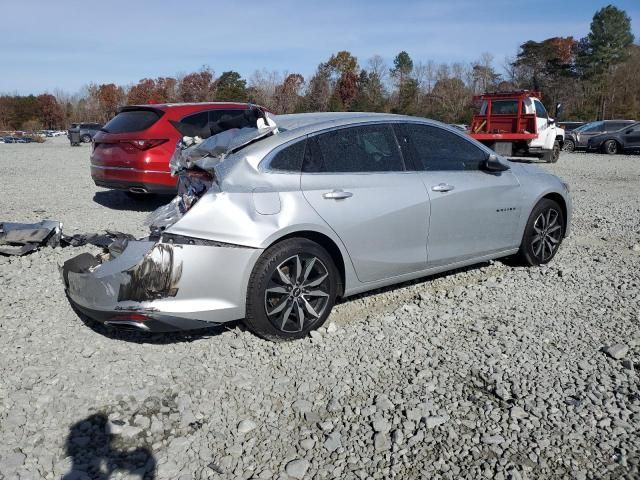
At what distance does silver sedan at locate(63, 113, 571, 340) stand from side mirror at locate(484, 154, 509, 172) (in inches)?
0.7

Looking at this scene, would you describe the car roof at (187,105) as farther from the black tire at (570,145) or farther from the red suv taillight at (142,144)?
the black tire at (570,145)

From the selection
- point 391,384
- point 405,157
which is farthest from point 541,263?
point 391,384

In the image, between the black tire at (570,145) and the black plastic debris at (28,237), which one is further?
the black tire at (570,145)

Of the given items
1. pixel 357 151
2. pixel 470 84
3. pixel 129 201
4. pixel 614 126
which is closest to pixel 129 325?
pixel 357 151

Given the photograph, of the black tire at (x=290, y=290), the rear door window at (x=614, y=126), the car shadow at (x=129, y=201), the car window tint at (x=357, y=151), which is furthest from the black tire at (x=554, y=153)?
the black tire at (x=290, y=290)

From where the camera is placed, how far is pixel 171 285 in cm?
354

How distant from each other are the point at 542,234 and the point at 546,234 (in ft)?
0.25

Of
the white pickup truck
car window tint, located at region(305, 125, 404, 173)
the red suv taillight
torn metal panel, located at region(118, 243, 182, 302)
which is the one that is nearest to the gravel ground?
torn metal panel, located at region(118, 243, 182, 302)

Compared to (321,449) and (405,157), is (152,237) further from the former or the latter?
(405,157)

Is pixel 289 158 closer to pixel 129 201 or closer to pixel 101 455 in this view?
pixel 101 455

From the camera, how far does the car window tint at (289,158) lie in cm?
399

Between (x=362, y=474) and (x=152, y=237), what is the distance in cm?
202

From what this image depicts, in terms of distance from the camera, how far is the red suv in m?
7.88

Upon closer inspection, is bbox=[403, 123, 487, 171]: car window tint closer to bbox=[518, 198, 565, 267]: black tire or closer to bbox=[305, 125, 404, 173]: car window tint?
bbox=[305, 125, 404, 173]: car window tint
